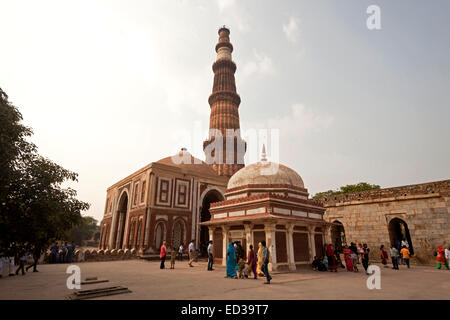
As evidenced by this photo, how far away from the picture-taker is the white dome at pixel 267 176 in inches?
596

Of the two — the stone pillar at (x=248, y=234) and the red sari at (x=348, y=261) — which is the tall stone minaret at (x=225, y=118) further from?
the red sari at (x=348, y=261)

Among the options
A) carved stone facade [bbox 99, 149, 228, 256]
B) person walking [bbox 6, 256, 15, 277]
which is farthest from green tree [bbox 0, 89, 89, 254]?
carved stone facade [bbox 99, 149, 228, 256]

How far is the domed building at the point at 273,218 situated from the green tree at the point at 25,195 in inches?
318

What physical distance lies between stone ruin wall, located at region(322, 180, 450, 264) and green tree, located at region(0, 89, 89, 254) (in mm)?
19755

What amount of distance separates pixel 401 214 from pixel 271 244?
12.1m

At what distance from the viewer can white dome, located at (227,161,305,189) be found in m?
15.1

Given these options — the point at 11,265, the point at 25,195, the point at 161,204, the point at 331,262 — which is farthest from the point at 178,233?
the point at 25,195

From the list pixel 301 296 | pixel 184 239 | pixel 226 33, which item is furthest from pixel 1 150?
pixel 226 33

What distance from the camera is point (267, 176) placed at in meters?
15.2

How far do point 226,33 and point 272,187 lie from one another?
37.1 metres

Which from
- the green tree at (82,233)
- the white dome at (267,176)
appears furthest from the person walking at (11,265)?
the green tree at (82,233)

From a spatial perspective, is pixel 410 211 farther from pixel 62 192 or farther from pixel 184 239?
pixel 62 192

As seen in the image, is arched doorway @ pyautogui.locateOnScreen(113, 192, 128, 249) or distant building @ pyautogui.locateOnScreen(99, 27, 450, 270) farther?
arched doorway @ pyautogui.locateOnScreen(113, 192, 128, 249)

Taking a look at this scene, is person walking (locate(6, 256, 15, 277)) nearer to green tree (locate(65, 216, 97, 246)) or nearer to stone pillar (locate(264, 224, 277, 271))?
stone pillar (locate(264, 224, 277, 271))
